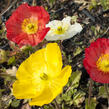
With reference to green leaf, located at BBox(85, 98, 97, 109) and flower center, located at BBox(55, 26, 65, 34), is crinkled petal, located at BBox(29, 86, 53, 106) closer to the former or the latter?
green leaf, located at BBox(85, 98, 97, 109)

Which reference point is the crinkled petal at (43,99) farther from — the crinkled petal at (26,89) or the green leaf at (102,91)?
the green leaf at (102,91)

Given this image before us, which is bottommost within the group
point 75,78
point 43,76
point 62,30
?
point 75,78

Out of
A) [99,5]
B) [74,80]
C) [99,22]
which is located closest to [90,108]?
[74,80]

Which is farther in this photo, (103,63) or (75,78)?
(75,78)

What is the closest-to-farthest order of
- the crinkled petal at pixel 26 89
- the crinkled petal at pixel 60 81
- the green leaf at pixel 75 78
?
1. the crinkled petal at pixel 60 81
2. the crinkled petal at pixel 26 89
3. the green leaf at pixel 75 78

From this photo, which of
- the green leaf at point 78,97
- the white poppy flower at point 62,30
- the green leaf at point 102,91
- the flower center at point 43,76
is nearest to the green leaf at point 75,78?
the green leaf at point 78,97

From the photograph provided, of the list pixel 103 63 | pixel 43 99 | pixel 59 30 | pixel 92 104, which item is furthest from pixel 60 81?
pixel 59 30

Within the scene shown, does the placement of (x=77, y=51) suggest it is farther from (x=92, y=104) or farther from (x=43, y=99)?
(x=43, y=99)

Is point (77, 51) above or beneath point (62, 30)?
beneath
